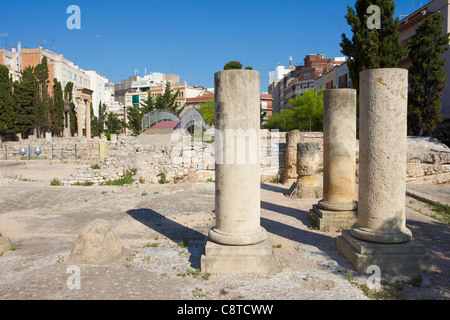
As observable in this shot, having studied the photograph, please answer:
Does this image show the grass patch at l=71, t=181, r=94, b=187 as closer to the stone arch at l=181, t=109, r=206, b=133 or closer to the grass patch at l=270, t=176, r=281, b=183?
the grass patch at l=270, t=176, r=281, b=183

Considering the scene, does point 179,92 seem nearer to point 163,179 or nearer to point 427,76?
point 427,76

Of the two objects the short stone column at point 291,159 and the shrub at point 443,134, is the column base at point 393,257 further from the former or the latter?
the shrub at point 443,134

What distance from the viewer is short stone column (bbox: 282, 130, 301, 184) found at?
12.4m

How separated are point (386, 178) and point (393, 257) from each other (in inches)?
41.5

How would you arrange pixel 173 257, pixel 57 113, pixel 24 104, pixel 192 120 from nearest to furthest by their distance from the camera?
pixel 173 257 → pixel 192 120 → pixel 24 104 → pixel 57 113

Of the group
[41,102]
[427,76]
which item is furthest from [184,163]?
[41,102]

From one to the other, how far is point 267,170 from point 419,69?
565 inches

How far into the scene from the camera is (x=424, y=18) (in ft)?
87.5

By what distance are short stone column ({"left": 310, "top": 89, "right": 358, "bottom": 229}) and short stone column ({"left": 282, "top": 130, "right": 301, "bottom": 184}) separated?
5593 mm

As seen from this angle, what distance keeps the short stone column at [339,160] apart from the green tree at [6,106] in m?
40.6

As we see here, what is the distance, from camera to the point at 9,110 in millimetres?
38219

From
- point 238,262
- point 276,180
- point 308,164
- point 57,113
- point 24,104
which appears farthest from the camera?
point 57,113
